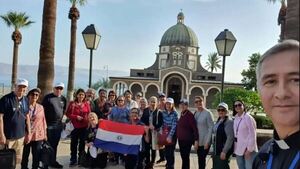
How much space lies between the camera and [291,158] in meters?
1.29

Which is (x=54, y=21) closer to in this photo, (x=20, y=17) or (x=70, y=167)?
(x=70, y=167)

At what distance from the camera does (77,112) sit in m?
9.44

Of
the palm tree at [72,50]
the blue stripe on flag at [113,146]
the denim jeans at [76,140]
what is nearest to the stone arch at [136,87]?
the palm tree at [72,50]

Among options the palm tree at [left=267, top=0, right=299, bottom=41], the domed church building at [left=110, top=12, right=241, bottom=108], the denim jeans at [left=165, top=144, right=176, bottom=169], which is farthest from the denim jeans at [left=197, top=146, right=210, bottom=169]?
the domed church building at [left=110, top=12, right=241, bottom=108]

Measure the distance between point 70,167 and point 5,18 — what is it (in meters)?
35.1

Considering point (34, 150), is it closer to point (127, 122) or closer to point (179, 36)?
point (127, 122)

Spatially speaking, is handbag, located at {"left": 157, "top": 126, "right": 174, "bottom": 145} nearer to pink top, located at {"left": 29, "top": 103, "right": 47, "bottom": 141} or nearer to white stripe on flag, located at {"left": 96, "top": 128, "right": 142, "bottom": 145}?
white stripe on flag, located at {"left": 96, "top": 128, "right": 142, "bottom": 145}

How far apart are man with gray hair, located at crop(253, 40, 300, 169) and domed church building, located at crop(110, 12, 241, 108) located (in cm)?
6129

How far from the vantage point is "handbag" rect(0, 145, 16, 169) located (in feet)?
21.7

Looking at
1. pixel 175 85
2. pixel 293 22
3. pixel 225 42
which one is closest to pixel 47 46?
pixel 225 42

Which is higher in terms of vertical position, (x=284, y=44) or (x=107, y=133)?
(x=284, y=44)

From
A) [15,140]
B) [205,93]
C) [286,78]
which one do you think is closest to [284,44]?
[286,78]

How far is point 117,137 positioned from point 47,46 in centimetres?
593

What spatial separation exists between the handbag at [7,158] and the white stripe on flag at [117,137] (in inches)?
111
